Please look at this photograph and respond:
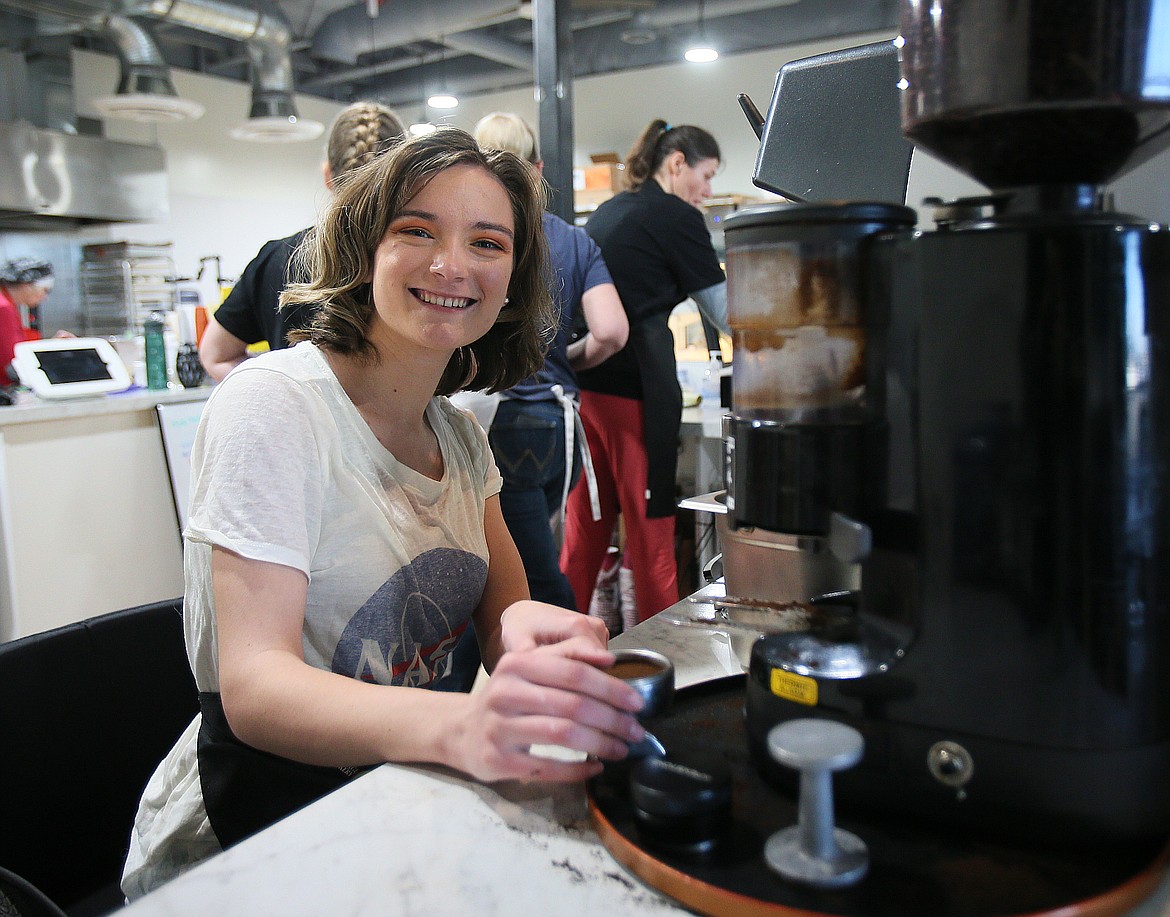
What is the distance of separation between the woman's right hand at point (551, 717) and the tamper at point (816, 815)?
140 mm

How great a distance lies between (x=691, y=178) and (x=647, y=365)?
58 cm

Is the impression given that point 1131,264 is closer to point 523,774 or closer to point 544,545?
point 523,774

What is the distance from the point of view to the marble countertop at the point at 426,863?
533 millimetres

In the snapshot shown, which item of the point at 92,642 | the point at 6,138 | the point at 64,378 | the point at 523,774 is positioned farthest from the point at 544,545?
the point at 6,138

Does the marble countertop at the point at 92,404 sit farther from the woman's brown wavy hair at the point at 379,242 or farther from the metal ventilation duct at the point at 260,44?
the metal ventilation duct at the point at 260,44

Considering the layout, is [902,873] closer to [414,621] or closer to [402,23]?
[414,621]

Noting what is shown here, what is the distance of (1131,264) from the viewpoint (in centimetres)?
52

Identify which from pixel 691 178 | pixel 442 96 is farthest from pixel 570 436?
pixel 442 96

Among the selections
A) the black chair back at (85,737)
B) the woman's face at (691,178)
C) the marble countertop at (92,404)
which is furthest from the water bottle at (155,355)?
the black chair back at (85,737)

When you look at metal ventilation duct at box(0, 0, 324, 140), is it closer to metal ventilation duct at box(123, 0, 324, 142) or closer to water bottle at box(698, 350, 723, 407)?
metal ventilation duct at box(123, 0, 324, 142)

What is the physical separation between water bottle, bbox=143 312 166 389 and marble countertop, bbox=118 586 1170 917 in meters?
3.10

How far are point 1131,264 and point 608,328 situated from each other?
6.38 ft

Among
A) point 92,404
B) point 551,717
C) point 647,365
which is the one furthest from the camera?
point 92,404

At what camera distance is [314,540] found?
0.94 meters
